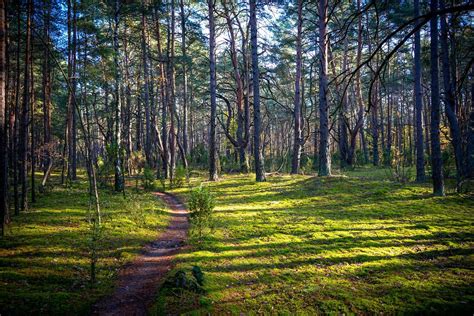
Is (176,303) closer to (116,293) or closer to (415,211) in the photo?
(116,293)

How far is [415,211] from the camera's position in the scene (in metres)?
8.18

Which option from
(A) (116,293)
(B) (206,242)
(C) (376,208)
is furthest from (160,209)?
(C) (376,208)

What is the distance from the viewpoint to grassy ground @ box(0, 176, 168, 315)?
13.0ft

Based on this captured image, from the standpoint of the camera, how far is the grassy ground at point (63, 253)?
13.0 feet

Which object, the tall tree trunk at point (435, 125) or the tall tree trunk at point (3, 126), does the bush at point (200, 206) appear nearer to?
the tall tree trunk at point (3, 126)

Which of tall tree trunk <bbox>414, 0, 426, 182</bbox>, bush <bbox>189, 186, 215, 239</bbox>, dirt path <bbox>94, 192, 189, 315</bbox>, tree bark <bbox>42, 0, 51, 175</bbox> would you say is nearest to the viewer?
dirt path <bbox>94, 192, 189, 315</bbox>

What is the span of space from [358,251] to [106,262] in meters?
5.48

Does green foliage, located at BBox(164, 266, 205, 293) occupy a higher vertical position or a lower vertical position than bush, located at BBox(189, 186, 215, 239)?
lower

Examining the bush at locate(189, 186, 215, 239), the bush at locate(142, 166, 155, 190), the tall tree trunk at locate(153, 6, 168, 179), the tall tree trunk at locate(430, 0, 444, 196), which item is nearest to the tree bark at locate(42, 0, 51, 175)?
the bush at locate(142, 166, 155, 190)

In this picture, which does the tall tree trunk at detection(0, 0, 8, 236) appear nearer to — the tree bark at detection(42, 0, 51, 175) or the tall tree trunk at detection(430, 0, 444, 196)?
the tree bark at detection(42, 0, 51, 175)

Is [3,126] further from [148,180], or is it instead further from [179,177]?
[179,177]

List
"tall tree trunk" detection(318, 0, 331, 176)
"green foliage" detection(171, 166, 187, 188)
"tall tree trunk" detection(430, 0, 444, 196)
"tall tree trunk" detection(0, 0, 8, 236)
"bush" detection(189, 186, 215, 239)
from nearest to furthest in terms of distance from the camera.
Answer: "tall tree trunk" detection(0, 0, 8, 236) → "bush" detection(189, 186, 215, 239) → "tall tree trunk" detection(430, 0, 444, 196) → "tall tree trunk" detection(318, 0, 331, 176) → "green foliage" detection(171, 166, 187, 188)

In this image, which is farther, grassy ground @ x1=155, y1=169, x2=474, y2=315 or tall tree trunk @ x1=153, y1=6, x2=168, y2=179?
tall tree trunk @ x1=153, y1=6, x2=168, y2=179

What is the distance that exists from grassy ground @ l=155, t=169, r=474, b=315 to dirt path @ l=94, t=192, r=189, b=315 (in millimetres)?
455
